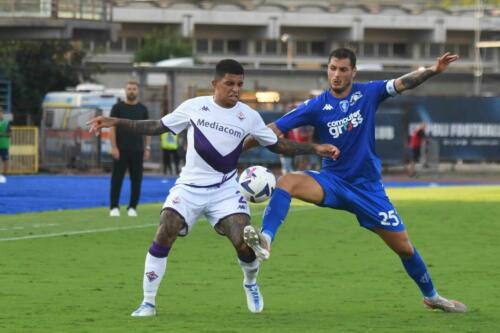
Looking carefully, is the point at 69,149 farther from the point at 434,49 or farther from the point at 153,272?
the point at 434,49

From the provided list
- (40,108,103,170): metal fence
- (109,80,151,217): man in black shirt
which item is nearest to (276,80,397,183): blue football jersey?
(109,80,151,217): man in black shirt

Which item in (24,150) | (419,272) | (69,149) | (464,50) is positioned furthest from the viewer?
(464,50)

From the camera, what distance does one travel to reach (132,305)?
12.3 m

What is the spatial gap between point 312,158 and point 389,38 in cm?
6477

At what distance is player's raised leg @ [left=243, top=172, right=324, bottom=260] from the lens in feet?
35.4

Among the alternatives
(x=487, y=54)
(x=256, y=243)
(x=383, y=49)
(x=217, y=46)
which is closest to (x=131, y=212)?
(x=256, y=243)

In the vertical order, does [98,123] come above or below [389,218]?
above

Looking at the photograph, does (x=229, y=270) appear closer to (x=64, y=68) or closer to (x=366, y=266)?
(x=366, y=266)

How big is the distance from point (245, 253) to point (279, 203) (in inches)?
20.4

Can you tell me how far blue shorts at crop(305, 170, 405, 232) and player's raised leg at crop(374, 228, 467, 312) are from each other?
0.31 feet

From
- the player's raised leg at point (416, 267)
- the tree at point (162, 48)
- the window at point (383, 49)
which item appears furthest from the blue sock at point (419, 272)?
the window at point (383, 49)

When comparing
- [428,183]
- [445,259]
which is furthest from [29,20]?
[445,259]

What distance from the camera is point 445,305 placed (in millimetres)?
11891

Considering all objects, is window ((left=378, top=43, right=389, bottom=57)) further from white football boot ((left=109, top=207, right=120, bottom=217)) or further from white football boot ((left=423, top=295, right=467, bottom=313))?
white football boot ((left=423, top=295, right=467, bottom=313))
